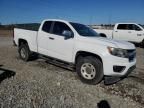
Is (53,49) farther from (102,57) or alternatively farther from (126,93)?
(126,93)

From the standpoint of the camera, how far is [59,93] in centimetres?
534

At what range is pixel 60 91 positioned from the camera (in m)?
5.49

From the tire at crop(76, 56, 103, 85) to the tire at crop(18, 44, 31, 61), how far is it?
10.2ft

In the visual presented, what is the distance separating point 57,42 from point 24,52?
7.97 ft

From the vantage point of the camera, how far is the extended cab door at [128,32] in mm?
17188

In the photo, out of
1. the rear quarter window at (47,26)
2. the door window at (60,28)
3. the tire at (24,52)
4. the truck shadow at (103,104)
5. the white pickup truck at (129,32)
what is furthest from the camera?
the white pickup truck at (129,32)

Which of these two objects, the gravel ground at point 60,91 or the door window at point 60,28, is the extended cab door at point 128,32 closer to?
the gravel ground at point 60,91

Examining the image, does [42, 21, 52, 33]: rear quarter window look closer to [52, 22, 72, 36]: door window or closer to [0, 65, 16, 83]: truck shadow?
[52, 22, 72, 36]: door window

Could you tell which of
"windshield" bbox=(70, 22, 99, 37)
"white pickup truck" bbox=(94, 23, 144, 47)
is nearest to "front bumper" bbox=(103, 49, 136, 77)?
"windshield" bbox=(70, 22, 99, 37)

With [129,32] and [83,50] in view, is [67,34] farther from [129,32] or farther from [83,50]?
[129,32]

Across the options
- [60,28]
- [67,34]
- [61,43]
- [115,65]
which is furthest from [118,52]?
[60,28]

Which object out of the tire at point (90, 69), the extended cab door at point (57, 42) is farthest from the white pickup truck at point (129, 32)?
the tire at point (90, 69)

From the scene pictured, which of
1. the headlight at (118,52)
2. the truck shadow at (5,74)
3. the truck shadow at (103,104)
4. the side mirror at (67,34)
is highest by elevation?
the side mirror at (67,34)

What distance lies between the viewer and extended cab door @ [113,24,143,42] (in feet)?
56.4
